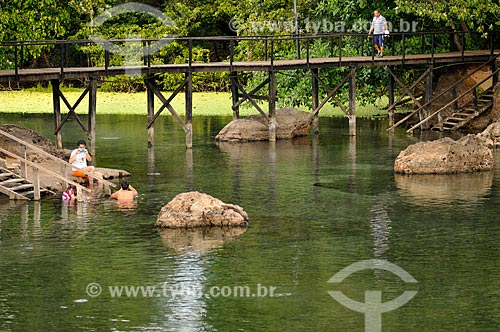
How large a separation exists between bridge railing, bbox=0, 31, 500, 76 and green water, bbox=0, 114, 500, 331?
5906mm

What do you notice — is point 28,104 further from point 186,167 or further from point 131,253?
point 131,253

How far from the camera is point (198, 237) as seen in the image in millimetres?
22609

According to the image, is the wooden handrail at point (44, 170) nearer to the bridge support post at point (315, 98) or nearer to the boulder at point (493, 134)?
the boulder at point (493, 134)

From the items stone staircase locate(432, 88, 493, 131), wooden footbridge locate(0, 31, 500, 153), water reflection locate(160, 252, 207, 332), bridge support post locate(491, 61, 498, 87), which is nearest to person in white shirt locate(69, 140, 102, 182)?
wooden footbridge locate(0, 31, 500, 153)

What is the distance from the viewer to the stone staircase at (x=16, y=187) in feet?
88.0

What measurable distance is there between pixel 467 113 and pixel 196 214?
2184cm

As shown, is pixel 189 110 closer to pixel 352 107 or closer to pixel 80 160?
pixel 352 107

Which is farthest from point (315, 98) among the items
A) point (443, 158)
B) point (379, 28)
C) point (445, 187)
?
point (445, 187)

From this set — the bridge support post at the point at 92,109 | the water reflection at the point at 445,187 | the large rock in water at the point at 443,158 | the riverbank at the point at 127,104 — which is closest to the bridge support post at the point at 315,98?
the riverbank at the point at 127,104

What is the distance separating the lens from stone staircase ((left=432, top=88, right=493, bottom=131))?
42.5 meters

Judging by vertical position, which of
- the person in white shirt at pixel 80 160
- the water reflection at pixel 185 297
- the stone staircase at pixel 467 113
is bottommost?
the water reflection at pixel 185 297

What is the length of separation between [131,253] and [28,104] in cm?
3600

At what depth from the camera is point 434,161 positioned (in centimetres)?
3112

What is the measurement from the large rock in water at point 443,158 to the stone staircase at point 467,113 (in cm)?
1071
